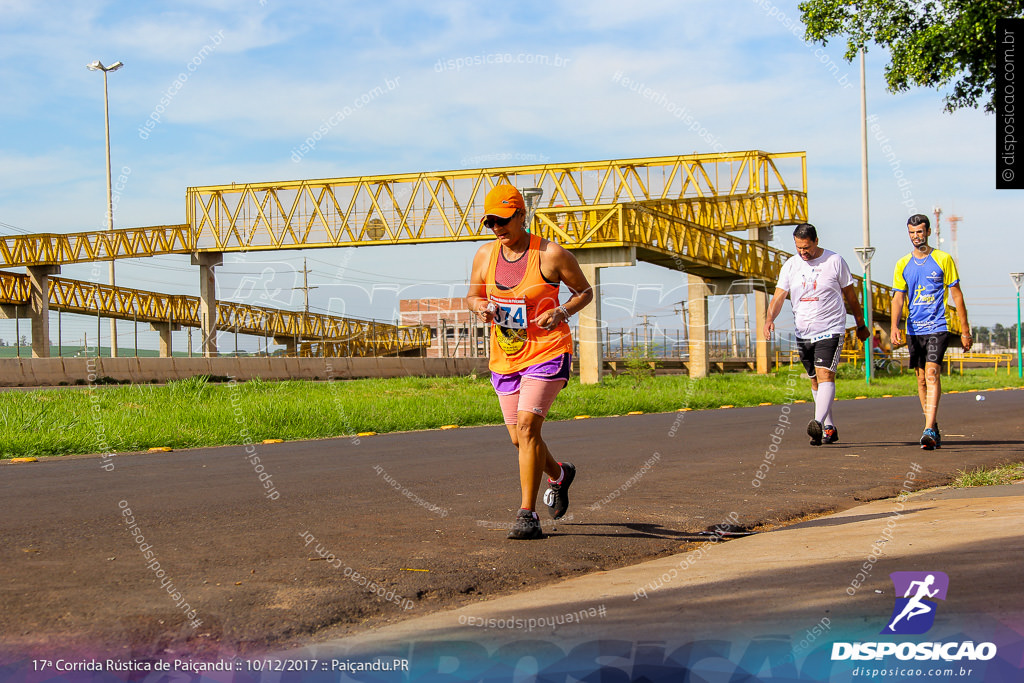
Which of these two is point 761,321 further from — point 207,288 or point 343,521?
point 343,521

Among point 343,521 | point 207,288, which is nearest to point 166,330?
point 207,288

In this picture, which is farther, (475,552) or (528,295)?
(528,295)

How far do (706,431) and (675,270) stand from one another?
74.4 ft

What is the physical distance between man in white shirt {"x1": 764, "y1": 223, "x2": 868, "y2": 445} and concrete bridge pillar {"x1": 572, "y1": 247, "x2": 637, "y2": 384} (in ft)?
62.5

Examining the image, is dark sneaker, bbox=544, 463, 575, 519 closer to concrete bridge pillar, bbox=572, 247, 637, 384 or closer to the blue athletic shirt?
the blue athletic shirt

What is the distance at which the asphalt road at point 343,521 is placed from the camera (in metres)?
3.84

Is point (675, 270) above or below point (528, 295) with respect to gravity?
above

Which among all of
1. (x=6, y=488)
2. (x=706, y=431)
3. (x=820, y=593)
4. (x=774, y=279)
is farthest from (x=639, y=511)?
(x=774, y=279)

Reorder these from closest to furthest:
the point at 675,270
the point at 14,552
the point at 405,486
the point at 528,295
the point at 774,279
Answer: the point at 14,552
the point at 528,295
the point at 405,486
the point at 675,270
the point at 774,279

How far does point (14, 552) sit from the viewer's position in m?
4.99

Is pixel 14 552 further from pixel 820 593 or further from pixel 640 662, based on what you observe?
pixel 820 593

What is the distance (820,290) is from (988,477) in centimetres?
347

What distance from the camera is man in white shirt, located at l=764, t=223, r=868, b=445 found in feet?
34.0

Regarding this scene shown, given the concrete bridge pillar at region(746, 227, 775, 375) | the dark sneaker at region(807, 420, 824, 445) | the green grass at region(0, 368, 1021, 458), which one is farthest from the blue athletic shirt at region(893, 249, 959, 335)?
the concrete bridge pillar at region(746, 227, 775, 375)
